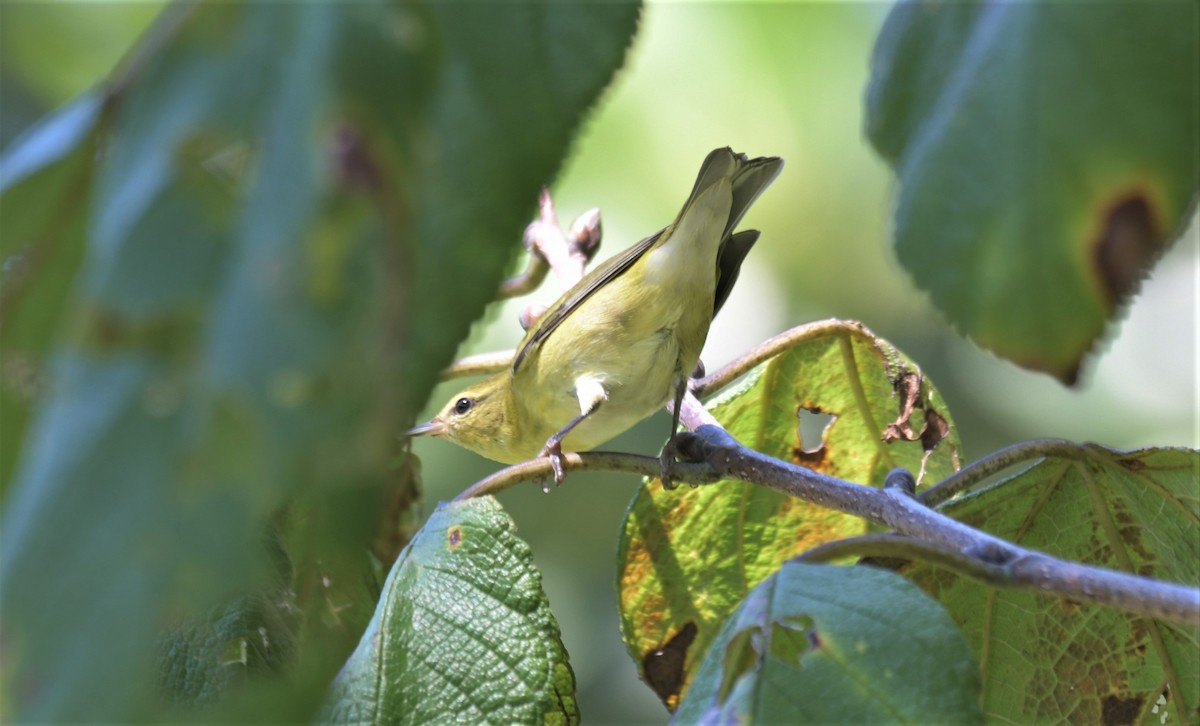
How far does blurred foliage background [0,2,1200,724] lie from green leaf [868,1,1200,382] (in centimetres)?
577

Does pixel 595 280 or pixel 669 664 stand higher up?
pixel 595 280

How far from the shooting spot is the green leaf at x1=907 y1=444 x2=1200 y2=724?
1.50m

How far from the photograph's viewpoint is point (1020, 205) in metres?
0.69

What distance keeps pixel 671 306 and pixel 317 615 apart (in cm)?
161

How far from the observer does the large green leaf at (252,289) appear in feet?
1.84

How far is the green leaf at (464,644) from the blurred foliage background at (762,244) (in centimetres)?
499

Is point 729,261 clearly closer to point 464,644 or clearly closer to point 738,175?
point 738,175

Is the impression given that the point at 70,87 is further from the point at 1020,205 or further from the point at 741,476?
the point at 1020,205

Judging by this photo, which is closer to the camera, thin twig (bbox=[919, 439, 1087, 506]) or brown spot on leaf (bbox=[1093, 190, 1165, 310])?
brown spot on leaf (bbox=[1093, 190, 1165, 310])

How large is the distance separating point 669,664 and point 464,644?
19.1 inches

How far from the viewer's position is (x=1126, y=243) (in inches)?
26.5

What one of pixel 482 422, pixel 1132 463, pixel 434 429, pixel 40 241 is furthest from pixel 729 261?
pixel 40 241

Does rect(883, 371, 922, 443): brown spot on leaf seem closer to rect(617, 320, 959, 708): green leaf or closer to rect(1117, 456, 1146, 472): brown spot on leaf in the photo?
rect(617, 320, 959, 708): green leaf

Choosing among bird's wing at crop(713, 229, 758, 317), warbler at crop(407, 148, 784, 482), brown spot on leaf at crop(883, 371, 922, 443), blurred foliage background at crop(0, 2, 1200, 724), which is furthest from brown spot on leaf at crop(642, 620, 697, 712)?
blurred foliage background at crop(0, 2, 1200, 724)
